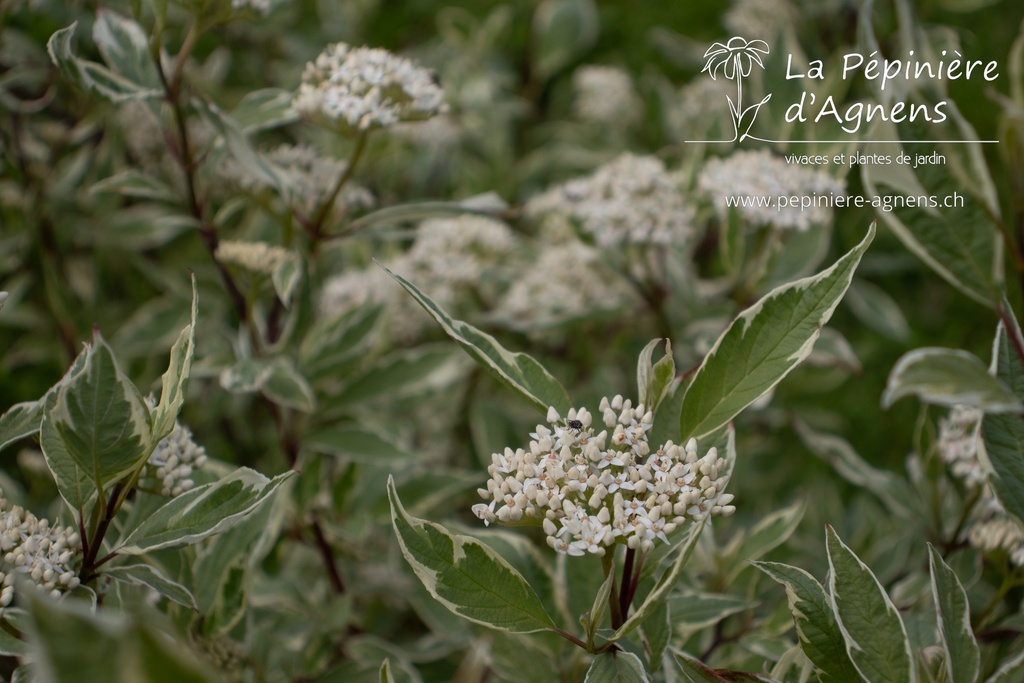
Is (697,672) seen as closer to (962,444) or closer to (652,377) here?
(652,377)

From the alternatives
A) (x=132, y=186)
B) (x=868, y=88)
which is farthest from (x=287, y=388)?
(x=868, y=88)

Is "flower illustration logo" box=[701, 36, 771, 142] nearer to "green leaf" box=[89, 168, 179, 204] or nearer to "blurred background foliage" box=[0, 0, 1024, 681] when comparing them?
"blurred background foliage" box=[0, 0, 1024, 681]

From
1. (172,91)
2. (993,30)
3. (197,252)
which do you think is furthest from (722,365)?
(993,30)

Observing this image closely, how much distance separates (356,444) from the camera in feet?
4.60

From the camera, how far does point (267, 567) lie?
1.46 metres

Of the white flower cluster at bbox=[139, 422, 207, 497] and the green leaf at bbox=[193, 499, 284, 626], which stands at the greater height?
the white flower cluster at bbox=[139, 422, 207, 497]

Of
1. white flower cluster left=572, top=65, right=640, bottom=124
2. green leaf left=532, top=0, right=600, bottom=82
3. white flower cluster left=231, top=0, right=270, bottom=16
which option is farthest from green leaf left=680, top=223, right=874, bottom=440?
green leaf left=532, top=0, right=600, bottom=82

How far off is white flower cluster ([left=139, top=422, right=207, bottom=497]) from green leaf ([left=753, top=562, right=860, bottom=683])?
0.62 meters

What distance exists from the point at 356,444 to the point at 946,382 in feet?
3.05

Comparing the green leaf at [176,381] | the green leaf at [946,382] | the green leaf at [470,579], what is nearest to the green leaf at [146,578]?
the green leaf at [176,381]

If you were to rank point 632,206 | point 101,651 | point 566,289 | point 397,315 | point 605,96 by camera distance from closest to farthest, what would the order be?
point 101,651 → point 632,206 → point 566,289 → point 397,315 → point 605,96

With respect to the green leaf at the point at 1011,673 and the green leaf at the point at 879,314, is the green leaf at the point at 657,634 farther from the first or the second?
the green leaf at the point at 879,314

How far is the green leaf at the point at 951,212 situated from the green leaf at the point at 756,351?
181 millimetres

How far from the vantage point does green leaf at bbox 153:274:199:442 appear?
80 cm
